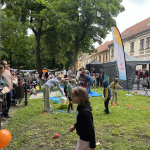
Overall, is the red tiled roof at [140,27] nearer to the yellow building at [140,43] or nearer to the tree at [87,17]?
the yellow building at [140,43]

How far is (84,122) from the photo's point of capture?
1.99 metres

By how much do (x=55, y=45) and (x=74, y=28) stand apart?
13.5 feet

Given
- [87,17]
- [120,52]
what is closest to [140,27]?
[87,17]

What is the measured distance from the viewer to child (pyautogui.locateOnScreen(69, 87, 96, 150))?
1974mm

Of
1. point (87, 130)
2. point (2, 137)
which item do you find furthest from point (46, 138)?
point (87, 130)

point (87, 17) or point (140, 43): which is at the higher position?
point (87, 17)

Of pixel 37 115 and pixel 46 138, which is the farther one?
pixel 37 115

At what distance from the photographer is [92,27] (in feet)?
72.0

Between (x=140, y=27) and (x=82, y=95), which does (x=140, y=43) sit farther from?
(x=82, y=95)

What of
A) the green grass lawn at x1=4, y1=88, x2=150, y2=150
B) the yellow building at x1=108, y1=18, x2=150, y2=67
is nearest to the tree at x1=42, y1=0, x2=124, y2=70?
the yellow building at x1=108, y1=18, x2=150, y2=67

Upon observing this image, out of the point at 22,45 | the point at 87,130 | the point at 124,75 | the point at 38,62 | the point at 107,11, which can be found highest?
the point at 107,11

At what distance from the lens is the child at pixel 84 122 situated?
1.97 m

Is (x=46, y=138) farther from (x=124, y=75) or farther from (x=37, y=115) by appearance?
(x=124, y=75)

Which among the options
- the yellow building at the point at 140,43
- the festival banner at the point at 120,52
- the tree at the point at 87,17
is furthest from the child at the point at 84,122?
the yellow building at the point at 140,43
